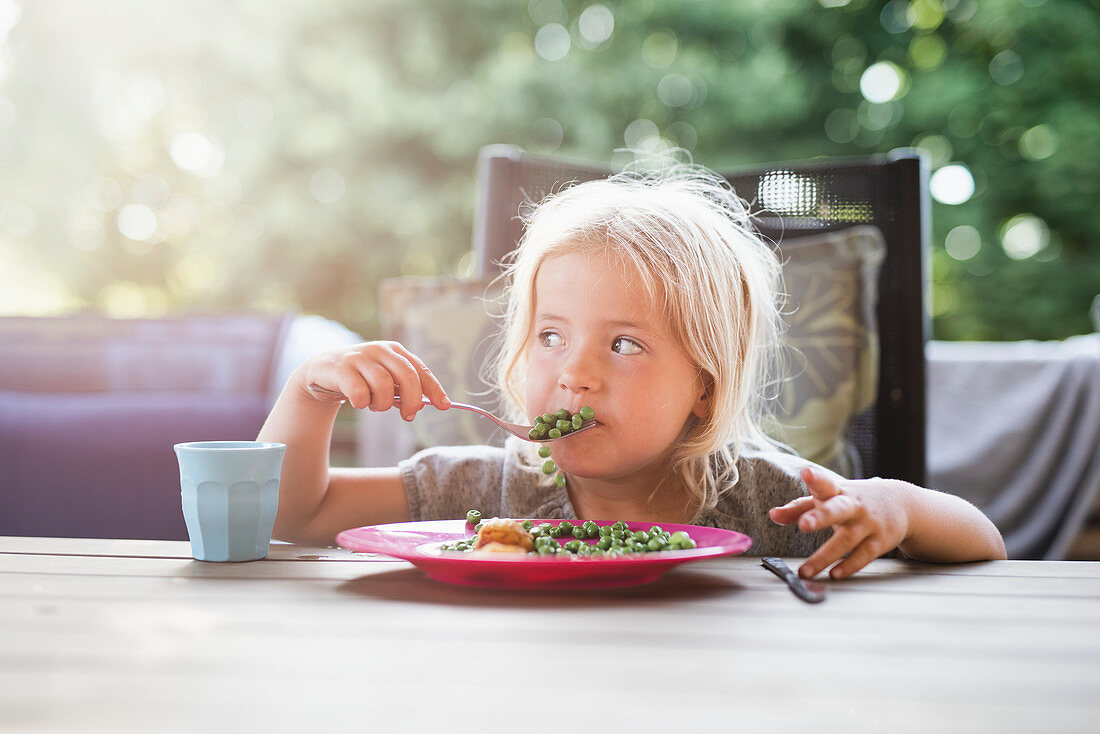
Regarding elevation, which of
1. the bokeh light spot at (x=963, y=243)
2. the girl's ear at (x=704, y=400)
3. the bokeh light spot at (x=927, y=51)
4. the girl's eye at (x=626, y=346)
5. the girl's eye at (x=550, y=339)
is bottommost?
the girl's ear at (x=704, y=400)

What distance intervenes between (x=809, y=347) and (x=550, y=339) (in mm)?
722

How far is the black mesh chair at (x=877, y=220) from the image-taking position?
1.81 m

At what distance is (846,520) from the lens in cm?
90

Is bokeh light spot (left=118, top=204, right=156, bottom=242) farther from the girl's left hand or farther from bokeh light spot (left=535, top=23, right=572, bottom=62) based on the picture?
the girl's left hand

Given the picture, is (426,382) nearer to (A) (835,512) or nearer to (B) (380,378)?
(B) (380,378)

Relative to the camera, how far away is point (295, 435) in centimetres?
119

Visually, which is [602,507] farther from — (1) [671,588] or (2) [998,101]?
A: (2) [998,101]

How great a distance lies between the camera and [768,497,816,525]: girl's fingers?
2.92ft

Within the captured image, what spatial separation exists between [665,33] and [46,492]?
21.6 feet

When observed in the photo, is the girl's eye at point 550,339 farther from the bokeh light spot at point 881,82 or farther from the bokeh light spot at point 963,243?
the bokeh light spot at point 881,82

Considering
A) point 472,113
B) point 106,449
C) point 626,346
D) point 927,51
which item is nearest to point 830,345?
point 626,346

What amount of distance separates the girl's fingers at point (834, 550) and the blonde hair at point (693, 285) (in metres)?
0.38

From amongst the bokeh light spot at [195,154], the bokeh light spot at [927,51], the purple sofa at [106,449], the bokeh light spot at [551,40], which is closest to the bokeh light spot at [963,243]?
the bokeh light spot at [927,51]

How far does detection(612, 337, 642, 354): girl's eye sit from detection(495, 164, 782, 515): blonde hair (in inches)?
2.7
